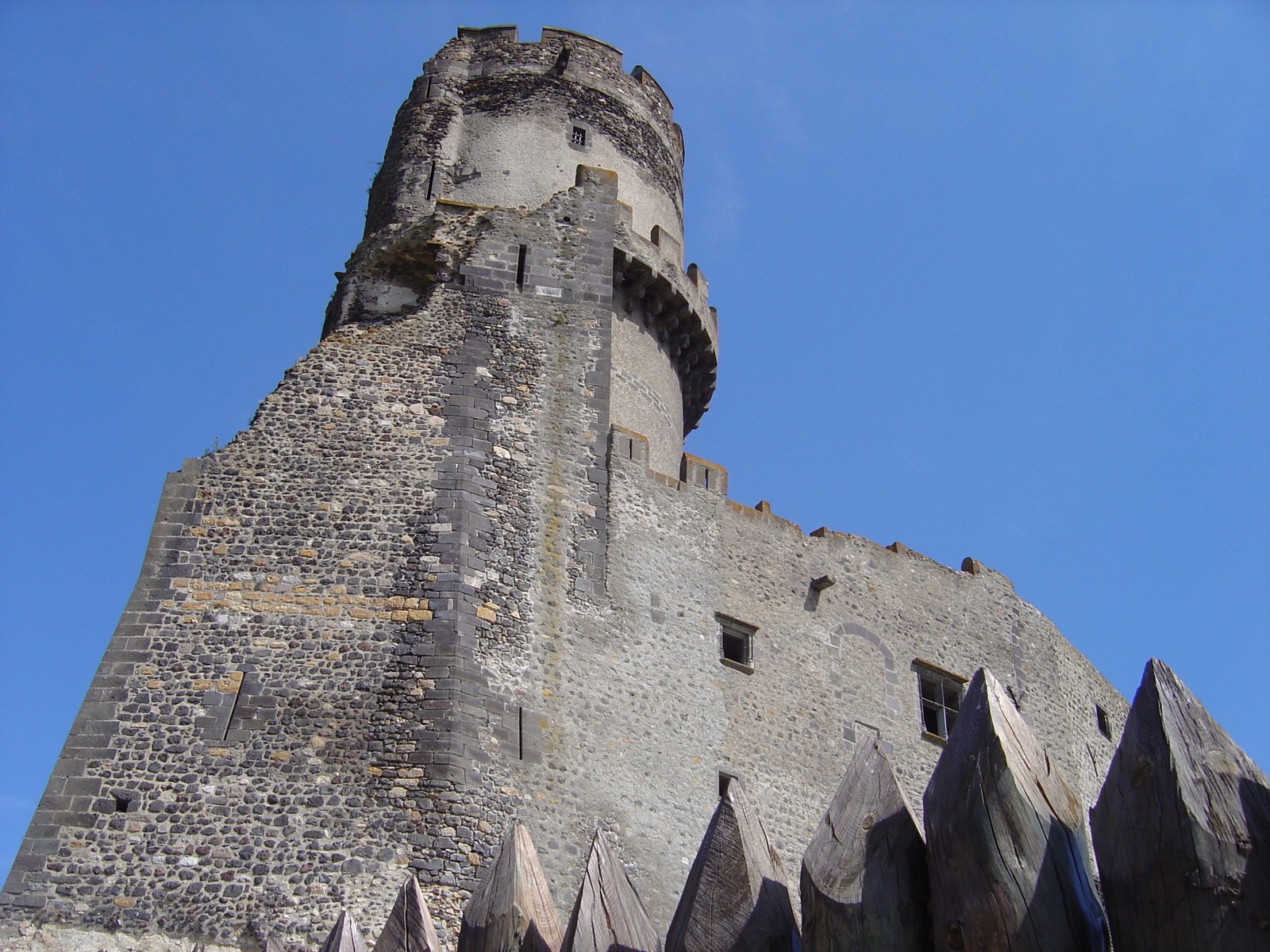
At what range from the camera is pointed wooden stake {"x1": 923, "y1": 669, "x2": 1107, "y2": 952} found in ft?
Result: 10.6

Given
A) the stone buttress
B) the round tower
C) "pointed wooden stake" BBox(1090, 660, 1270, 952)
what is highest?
the round tower

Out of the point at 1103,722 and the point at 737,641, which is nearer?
the point at 737,641

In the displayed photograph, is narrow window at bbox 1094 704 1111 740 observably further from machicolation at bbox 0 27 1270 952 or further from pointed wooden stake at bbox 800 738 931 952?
pointed wooden stake at bbox 800 738 931 952

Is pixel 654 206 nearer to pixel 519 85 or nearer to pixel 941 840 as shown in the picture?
pixel 519 85

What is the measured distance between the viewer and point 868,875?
11.6 ft

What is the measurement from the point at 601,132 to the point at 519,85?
1390 millimetres

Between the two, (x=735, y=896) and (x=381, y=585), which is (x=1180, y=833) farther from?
(x=381, y=585)

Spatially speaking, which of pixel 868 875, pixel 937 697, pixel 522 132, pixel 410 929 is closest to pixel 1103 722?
pixel 937 697

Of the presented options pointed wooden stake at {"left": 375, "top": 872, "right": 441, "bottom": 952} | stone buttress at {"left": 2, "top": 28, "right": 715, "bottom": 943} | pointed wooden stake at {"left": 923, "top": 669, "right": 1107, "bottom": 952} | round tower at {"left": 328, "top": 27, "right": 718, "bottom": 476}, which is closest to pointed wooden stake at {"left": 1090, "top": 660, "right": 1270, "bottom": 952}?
pointed wooden stake at {"left": 923, "top": 669, "right": 1107, "bottom": 952}

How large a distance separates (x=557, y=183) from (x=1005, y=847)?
1584cm

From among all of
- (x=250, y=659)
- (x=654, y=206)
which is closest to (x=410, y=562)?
(x=250, y=659)

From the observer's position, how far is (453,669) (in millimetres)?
12438

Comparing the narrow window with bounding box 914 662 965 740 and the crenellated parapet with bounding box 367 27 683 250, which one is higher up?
the crenellated parapet with bounding box 367 27 683 250

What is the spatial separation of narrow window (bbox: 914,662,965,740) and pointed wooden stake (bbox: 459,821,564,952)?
1284 centimetres
